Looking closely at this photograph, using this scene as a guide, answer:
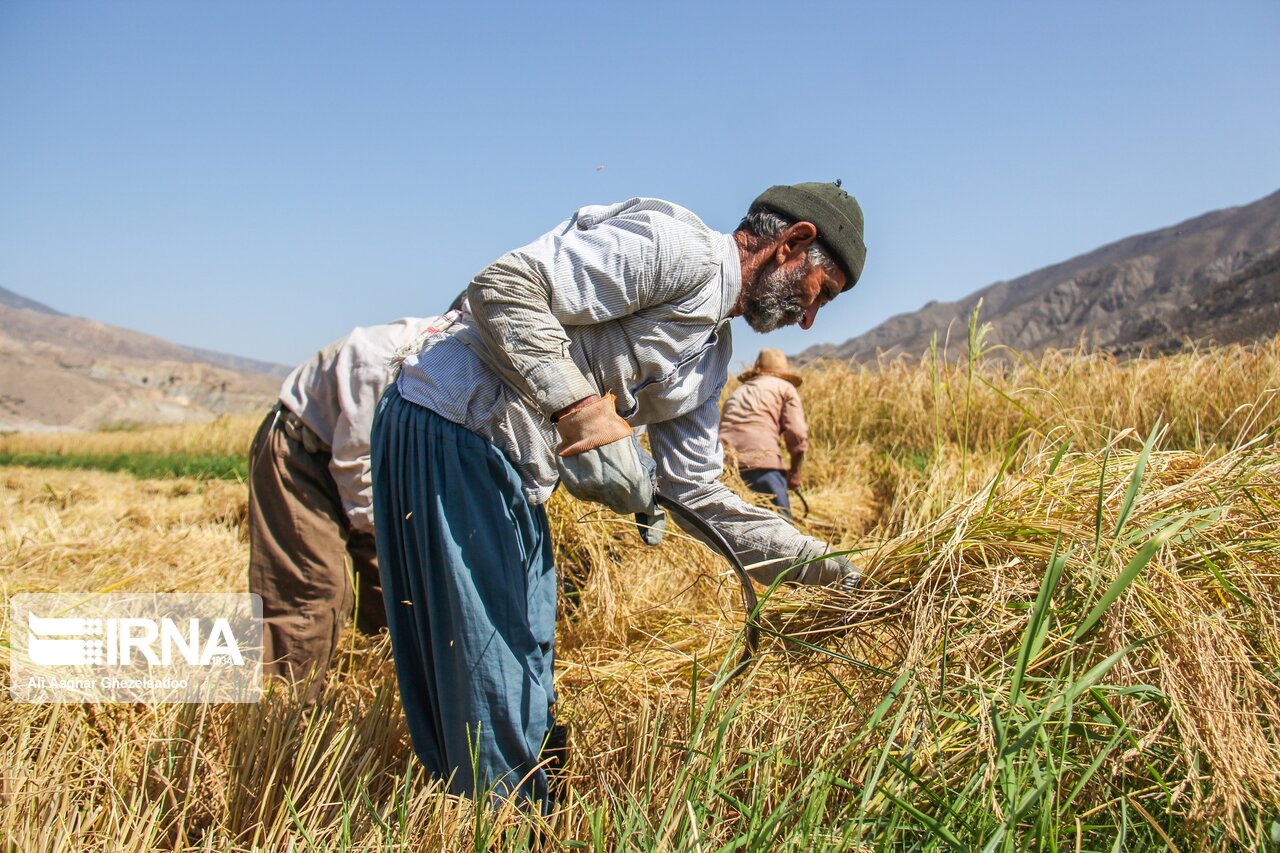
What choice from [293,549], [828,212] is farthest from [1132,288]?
[293,549]

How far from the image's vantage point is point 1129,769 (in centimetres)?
136

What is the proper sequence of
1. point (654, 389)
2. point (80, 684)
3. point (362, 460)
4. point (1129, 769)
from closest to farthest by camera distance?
point (1129, 769), point (654, 389), point (80, 684), point (362, 460)

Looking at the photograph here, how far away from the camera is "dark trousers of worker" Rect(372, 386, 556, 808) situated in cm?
146

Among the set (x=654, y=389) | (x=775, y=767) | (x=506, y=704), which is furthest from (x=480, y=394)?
(x=775, y=767)

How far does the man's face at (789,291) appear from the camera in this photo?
5.39 ft

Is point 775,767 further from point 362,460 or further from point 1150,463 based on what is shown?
point 362,460

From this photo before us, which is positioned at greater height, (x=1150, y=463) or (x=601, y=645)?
(x=1150, y=463)

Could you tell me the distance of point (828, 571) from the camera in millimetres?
1662

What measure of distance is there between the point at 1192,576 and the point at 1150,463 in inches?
12.5

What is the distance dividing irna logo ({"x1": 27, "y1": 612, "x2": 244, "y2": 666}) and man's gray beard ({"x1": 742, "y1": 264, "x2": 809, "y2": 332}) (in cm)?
167

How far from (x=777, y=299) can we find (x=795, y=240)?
0.39 feet

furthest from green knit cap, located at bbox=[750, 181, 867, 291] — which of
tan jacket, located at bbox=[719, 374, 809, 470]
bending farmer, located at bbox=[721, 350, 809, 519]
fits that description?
tan jacket, located at bbox=[719, 374, 809, 470]

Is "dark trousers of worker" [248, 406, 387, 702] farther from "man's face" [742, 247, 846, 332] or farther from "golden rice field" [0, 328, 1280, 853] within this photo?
"man's face" [742, 247, 846, 332]

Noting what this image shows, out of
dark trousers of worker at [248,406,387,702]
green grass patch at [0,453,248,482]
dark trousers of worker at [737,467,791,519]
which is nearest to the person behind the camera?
dark trousers of worker at [248,406,387,702]
